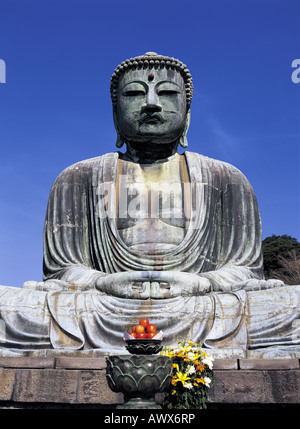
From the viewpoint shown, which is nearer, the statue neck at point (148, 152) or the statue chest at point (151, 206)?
the statue chest at point (151, 206)

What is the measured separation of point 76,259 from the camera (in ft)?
27.5

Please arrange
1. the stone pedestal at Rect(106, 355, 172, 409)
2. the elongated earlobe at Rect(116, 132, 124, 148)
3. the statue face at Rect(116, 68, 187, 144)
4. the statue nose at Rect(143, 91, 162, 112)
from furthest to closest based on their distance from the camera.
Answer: the elongated earlobe at Rect(116, 132, 124, 148) < the statue face at Rect(116, 68, 187, 144) < the statue nose at Rect(143, 91, 162, 112) < the stone pedestal at Rect(106, 355, 172, 409)

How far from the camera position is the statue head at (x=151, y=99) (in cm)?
875

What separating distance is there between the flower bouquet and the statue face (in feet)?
14.1

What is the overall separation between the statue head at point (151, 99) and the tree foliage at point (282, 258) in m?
16.0

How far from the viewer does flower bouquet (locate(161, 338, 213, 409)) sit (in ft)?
16.9

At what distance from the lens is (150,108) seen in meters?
8.65

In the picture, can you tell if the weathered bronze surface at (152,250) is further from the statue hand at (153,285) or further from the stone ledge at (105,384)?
the stone ledge at (105,384)

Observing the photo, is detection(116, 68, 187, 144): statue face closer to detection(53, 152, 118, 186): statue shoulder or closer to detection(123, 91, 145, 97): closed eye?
detection(123, 91, 145, 97): closed eye

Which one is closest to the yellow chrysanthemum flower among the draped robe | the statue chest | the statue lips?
the draped robe

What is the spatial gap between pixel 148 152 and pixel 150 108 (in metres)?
0.80

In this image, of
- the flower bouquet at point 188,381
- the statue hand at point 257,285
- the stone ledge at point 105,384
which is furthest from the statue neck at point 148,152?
the flower bouquet at point 188,381

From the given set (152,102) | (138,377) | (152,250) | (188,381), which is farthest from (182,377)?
(152,102)

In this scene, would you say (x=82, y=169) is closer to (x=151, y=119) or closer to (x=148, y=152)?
(x=148, y=152)
